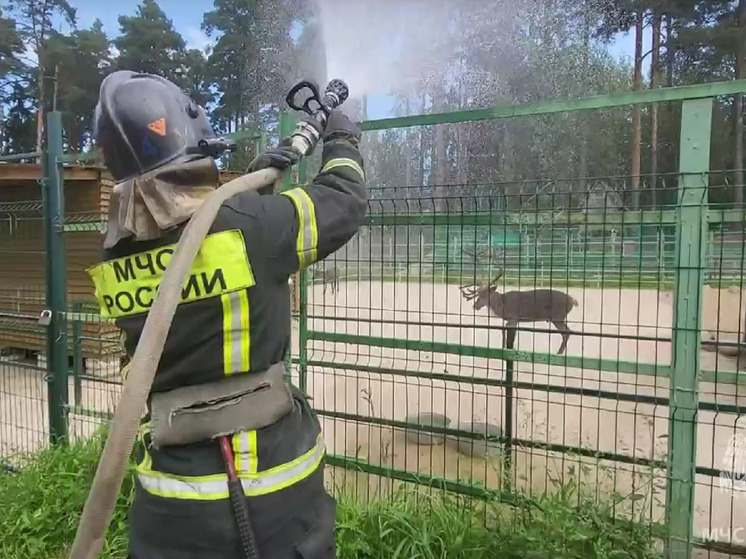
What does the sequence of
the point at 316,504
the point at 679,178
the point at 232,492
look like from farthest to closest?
the point at 679,178 → the point at 316,504 → the point at 232,492

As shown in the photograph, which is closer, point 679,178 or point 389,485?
point 679,178

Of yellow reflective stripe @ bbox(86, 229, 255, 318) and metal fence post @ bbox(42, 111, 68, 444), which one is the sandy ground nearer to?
metal fence post @ bbox(42, 111, 68, 444)

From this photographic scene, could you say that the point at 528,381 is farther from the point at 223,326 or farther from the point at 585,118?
the point at 585,118

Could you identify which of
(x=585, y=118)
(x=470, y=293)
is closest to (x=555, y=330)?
(x=470, y=293)

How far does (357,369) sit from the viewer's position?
3148 mm

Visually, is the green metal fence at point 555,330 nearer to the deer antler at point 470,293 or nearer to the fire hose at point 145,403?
the deer antler at point 470,293

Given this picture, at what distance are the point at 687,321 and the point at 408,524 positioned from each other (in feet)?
4.93

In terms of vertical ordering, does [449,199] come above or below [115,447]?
above

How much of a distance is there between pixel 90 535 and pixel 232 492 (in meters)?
0.36

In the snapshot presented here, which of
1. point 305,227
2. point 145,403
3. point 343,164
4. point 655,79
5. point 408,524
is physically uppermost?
point 655,79

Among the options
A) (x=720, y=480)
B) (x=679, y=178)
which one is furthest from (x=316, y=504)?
(x=720, y=480)

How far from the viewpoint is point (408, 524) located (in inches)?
116

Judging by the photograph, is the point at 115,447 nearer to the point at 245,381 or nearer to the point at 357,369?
the point at 245,381

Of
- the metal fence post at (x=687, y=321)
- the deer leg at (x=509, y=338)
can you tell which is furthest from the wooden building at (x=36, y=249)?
the metal fence post at (x=687, y=321)
